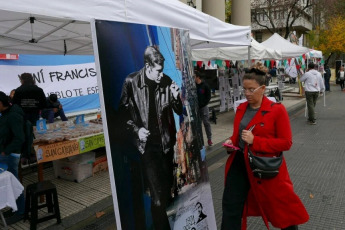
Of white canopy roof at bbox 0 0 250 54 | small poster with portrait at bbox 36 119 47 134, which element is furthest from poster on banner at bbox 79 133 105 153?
white canopy roof at bbox 0 0 250 54

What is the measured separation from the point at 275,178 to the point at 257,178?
150mm

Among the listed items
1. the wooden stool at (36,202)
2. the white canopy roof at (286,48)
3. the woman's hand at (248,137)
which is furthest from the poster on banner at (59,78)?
the white canopy roof at (286,48)

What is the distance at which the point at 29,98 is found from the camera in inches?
242

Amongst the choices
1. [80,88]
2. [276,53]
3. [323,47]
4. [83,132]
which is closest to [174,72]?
[83,132]

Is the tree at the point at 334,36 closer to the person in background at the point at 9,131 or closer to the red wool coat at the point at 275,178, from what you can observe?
the red wool coat at the point at 275,178

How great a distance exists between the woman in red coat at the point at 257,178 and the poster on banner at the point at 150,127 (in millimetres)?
260

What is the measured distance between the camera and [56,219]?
4055 mm

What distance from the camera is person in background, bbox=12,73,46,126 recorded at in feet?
20.0

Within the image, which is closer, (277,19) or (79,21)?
(79,21)

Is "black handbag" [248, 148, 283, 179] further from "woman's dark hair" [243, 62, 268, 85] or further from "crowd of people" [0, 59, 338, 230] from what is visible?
"woman's dark hair" [243, 62, 268, 85]

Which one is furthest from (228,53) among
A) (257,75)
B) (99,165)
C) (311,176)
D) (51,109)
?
(257,75)

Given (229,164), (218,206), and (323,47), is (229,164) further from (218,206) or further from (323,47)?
(323,47)

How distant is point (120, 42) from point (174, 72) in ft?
2.13

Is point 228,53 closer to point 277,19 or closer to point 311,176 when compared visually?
point 311,176
